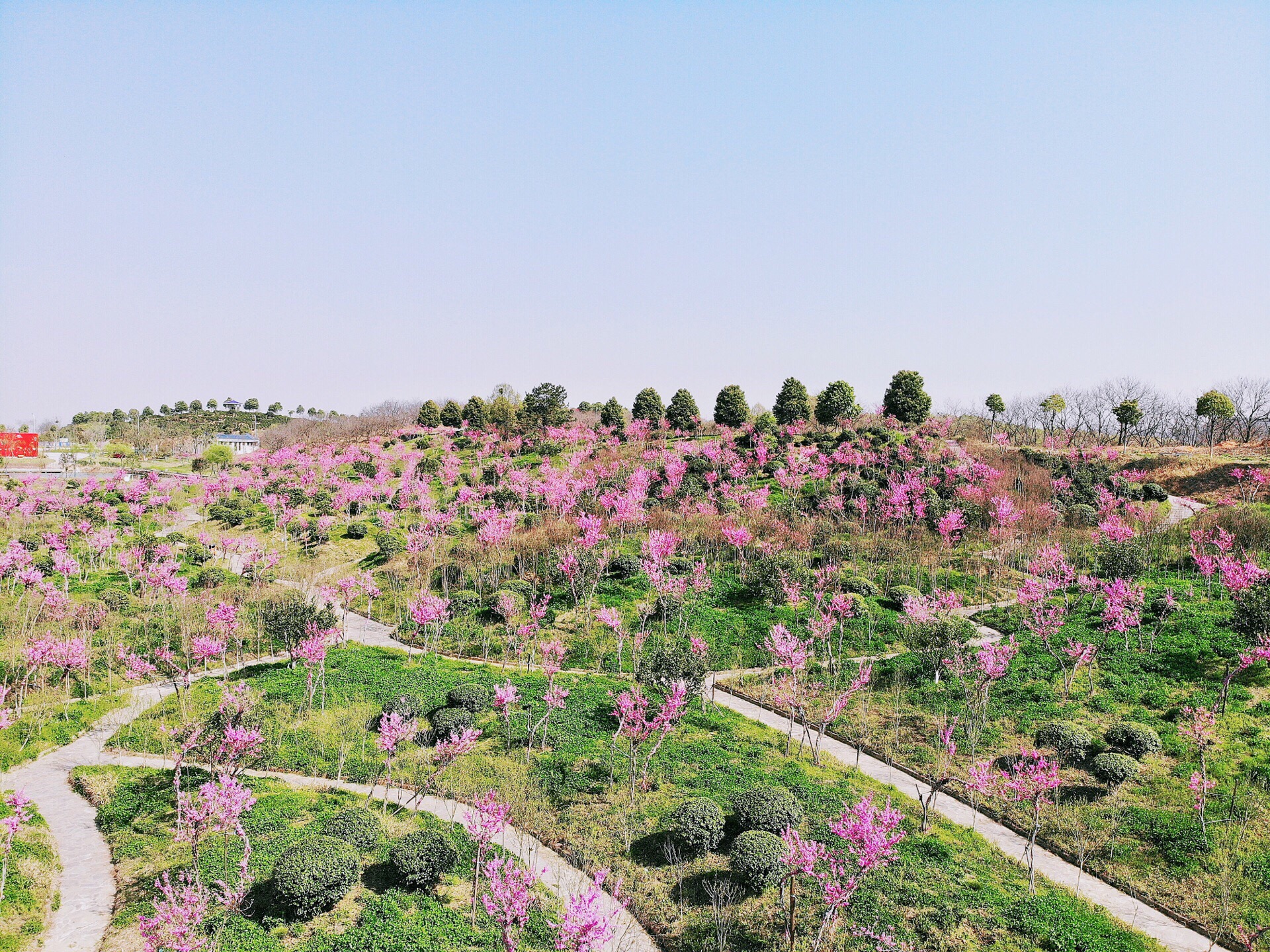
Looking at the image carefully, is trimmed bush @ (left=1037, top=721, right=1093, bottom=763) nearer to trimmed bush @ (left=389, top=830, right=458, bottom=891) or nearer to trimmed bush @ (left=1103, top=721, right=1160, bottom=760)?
trimmed bush @ (left=1103, top=721, right=1160, bottom=760)

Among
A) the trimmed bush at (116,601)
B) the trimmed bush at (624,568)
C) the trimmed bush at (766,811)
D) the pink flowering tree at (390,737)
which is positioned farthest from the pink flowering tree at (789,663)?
the trimmed bush at (116,601)

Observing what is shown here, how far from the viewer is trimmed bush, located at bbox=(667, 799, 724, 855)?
12.2 metres

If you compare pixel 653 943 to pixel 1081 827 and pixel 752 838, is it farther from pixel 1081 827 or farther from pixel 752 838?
pixel 1081 827

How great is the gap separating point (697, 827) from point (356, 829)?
654 centimetres

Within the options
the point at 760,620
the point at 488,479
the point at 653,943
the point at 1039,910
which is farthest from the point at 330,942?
the point at 488,479

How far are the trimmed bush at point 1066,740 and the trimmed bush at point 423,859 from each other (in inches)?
550

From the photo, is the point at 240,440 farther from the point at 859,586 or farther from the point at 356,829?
the point at 356,829

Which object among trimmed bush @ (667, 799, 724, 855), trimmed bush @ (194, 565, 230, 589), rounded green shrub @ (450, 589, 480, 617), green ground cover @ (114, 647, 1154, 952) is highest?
trimmed bush @ (194, 565, 230, 589)

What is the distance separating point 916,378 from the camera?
48.8 meters

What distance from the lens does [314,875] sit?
33.7 ft

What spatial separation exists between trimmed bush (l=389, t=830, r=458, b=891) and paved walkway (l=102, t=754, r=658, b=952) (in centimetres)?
96

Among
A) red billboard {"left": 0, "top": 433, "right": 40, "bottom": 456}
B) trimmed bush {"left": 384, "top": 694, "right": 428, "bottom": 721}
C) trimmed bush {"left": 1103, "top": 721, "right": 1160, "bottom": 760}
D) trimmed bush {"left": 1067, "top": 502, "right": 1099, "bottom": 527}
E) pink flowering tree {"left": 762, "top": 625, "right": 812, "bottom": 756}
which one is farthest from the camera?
red billboard {"left": 0, "top": 433, "right": 40, "bottom": 456}

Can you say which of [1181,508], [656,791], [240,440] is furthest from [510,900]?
[240,440]

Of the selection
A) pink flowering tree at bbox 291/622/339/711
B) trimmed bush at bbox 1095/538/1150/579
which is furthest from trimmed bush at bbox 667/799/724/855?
trimmed bush at bbox 1095/538/1150/579
